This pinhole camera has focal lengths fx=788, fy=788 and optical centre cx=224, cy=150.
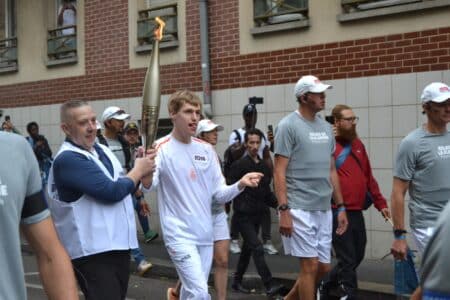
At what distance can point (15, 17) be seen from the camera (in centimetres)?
1689

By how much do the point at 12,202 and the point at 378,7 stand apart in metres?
Result: 8.18

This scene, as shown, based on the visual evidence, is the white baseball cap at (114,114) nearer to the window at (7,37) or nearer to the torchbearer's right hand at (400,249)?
the torchbearer's right hand at (400,249)

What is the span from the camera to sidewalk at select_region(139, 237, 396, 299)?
8.45m

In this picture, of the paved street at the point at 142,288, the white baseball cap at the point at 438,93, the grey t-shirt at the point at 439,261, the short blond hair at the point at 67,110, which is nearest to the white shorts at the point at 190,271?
the short blond hair at the point at 67,110

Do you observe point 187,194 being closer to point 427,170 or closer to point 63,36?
point 427,170

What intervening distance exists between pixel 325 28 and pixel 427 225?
5.45 metres

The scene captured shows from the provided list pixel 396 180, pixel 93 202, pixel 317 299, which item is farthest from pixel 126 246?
pixel 317 299

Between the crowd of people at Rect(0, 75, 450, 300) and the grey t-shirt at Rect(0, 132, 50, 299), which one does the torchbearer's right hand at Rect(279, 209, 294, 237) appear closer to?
the crowd of people at Rect(0, 75, 450, 300)

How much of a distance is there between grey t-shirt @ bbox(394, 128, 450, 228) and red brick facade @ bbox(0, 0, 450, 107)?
13.3ft

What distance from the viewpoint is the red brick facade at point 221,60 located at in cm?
992

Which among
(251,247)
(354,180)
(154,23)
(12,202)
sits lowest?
(251,247)

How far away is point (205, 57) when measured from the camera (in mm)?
12344

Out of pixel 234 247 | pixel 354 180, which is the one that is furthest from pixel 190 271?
pixel 234 247

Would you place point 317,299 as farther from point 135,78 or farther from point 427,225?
point 135,78
